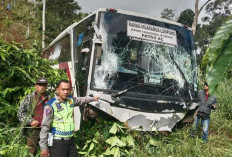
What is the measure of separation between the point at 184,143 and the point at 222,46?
4.19 meters

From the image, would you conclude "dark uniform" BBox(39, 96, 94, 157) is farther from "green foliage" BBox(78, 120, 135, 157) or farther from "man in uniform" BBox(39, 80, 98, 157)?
"green foliage" BBox(78, 120, 135, 157)

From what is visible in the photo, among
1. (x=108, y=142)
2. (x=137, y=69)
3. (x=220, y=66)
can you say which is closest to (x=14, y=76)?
(x=108, y=142)

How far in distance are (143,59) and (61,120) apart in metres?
2.02

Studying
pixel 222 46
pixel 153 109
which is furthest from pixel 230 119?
pixel 222 46

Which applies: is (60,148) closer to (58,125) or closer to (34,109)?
(58,125)

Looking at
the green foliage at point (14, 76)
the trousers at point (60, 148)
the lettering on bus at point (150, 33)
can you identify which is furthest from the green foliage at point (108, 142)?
the lettering on bus at point (150, 33)

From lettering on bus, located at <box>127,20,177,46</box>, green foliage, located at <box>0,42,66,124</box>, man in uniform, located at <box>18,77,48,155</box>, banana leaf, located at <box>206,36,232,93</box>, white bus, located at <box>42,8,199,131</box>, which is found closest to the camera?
banana leaf, located at <box>206,36,232,93</box>

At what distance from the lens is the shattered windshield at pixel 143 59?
4.32 m

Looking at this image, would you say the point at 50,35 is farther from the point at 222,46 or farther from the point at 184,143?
the point at 222,46

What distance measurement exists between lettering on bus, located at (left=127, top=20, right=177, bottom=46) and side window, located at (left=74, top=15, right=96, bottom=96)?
706 millimetres

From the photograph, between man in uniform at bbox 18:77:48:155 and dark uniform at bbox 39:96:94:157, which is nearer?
dark uniform at bbox 39:96:94:157

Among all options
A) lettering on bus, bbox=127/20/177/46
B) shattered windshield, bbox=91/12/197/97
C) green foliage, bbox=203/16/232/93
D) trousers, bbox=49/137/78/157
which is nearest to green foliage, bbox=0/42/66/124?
trousers, bbox=49/137/78/157

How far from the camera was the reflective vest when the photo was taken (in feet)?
10.3

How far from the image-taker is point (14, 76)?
3922 millimetres
